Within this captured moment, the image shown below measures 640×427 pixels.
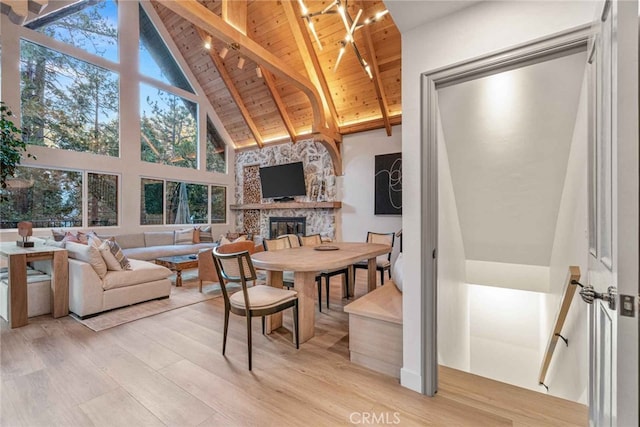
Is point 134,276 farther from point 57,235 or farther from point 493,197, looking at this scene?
→ point 493,197

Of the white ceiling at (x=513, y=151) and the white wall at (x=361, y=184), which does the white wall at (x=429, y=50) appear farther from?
the white wall at (x=361, y=184)

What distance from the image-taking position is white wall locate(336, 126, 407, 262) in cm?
582

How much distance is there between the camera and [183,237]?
643cm

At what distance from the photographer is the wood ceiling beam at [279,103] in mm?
6027

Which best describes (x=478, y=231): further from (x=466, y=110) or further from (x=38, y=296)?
(x=38, y=296)

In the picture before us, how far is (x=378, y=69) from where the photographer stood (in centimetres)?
498

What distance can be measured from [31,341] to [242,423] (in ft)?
7.65

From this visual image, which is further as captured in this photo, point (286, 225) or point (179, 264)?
point (286, 225)

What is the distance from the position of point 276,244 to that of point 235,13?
307 cm

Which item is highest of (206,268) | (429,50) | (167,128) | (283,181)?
(167,128)

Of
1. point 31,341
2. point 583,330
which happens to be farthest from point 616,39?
point 31,341

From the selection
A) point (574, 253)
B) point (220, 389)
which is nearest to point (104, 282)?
point (220, 389)

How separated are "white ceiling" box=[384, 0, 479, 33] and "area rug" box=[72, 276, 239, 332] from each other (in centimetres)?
364

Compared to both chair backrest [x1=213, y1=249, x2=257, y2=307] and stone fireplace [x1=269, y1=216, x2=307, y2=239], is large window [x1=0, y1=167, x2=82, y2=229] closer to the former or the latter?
stone fireplace [x1=269, y1=216, x2=307, y2=239]
